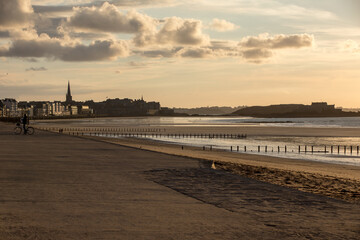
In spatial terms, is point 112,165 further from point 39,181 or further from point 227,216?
point 227,216

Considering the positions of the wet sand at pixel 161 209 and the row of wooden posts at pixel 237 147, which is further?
Answer: the row of wooden posts at pixel 237 147

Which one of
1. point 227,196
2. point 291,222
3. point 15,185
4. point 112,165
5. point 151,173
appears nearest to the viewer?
point 291,222

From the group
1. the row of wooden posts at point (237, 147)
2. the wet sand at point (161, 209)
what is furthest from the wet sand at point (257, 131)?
the wet sand at point (161, 209)

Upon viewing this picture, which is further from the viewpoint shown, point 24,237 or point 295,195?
point 295,195

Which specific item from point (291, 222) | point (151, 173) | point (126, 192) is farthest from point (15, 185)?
point (291, 222)

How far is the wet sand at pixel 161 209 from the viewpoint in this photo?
8.16 metres

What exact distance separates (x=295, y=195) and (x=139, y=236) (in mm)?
6723

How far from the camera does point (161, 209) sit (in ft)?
34.0

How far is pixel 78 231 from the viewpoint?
26.5 ft

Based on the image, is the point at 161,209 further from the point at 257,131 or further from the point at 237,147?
the point at 257,131

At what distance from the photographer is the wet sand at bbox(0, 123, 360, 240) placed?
26.8 ft

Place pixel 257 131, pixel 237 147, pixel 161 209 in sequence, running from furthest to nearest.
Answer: pixel 257 131 → pixel 237 147 → pixel 161 209

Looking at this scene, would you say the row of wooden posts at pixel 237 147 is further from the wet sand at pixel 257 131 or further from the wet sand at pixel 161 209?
the wet sand at pixel 161 209

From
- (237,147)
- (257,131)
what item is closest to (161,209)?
(237,147)
